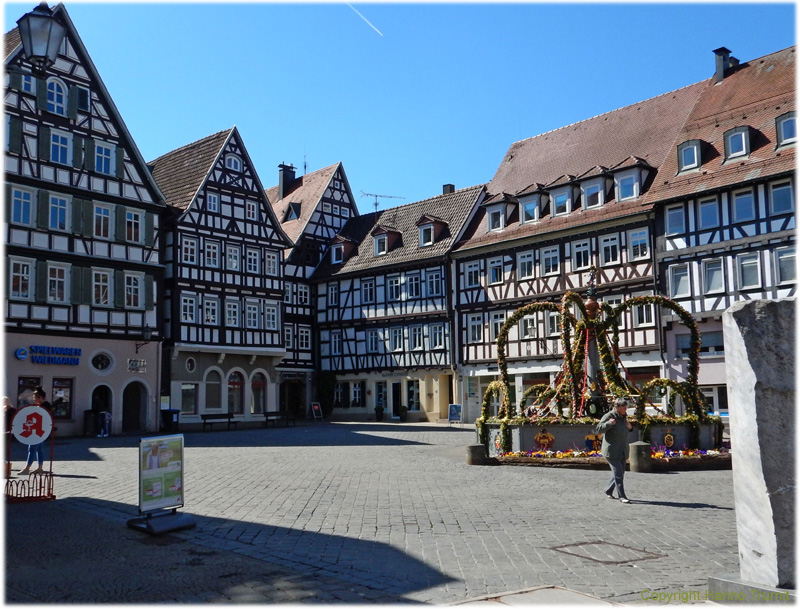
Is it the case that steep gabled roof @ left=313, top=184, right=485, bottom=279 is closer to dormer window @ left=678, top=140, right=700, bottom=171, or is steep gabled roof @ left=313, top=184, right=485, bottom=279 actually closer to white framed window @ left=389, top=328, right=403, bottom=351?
white framed window @ left=389, top=328, right=403, bottom=351

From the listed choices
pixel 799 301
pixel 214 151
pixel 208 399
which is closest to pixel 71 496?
pixel 799 301

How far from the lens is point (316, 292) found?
4962 centimetres

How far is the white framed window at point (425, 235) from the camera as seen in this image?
4409 cm

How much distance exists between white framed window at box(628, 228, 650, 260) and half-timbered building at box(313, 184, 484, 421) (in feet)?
33.9

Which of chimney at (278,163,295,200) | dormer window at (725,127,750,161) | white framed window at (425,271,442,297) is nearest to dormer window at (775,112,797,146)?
dormer window at (725,127,750,161)

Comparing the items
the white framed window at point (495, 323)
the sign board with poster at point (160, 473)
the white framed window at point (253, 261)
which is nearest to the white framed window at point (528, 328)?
the white framed window at point (495, 323)

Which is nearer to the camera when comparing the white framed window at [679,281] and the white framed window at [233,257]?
the white framed window at [679,281]

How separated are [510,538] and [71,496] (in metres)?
7.60

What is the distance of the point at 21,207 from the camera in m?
30.5

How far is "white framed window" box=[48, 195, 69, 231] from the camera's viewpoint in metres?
31.5

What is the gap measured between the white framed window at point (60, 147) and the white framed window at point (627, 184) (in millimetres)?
22520

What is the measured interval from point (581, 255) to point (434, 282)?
365 inches

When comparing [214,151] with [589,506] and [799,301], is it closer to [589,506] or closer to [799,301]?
[589,506]

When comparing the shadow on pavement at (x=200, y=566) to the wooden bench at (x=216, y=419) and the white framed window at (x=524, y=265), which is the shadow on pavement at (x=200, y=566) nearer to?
the wooden bench at (x=216, y=419)
